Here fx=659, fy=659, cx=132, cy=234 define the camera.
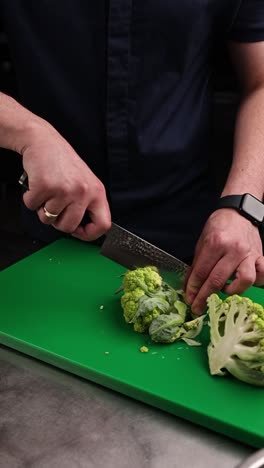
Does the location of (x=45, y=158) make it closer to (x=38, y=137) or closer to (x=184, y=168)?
(x=38, y=137)

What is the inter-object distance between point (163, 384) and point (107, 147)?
2.11 feet

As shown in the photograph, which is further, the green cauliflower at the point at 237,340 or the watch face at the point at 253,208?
the watch face at the point at 253,208

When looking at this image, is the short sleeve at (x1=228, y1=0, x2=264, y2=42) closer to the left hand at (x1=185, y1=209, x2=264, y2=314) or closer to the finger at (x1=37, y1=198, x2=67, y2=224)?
the left hand at (x1=185, y1=209, x2=264, y2=314)

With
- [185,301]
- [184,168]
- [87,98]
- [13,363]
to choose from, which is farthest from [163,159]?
[13,363]

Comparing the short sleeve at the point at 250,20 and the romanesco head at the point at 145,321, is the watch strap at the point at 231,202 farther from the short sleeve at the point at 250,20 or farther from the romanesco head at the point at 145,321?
the short sleeve at the point at 250,20

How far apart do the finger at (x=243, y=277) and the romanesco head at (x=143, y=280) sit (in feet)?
0.49

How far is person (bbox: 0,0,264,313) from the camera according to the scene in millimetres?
1393

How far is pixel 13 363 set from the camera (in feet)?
3.95

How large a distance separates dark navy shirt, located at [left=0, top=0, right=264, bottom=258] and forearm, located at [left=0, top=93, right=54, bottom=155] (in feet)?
0.86

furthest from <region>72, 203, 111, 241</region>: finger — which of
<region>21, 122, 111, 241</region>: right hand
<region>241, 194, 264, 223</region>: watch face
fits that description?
<region>241, 194, 264, 223</region>: watch face

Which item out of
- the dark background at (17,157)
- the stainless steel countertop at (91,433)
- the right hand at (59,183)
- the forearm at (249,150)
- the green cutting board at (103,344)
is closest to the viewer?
the stainless steel countertop at (91,433)

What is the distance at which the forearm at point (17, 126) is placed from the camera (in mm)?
1229

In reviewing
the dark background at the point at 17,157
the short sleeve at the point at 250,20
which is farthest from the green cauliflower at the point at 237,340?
the dark background at the point at 17,157

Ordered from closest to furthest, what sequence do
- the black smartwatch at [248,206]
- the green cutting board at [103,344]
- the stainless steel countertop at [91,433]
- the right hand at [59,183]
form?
1. the stainless steel countertop at [91,433]
2. the green cutting board at [103,344]
3. the right hand at [59,183]
4. the black smartwatch at [248,206]
